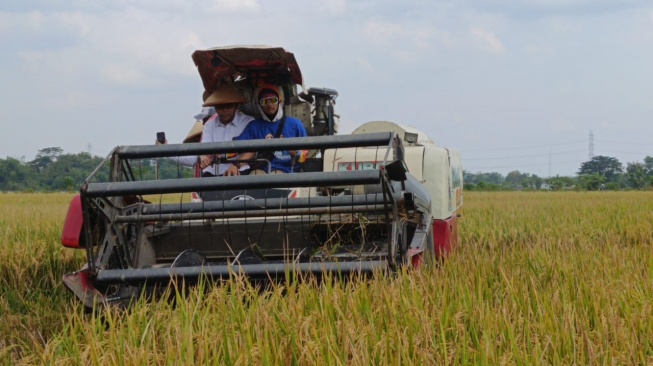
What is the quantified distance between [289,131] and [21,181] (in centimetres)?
7351

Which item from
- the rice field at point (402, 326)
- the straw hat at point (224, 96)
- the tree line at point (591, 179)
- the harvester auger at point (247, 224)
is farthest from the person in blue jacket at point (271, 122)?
the tree line at point (591, 179)

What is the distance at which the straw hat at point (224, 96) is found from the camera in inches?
247

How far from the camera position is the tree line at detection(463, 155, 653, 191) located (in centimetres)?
5594

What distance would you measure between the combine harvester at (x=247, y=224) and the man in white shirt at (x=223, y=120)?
518mm

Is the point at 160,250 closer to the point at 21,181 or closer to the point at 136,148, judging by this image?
the point at 136,148

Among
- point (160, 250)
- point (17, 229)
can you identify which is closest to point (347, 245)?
point (160, 250)

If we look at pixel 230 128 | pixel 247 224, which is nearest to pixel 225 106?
pixel 230 128

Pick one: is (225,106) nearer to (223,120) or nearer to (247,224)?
(223,120)

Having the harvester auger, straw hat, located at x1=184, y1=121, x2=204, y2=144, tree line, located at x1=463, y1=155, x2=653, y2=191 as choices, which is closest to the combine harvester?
the harvester auger

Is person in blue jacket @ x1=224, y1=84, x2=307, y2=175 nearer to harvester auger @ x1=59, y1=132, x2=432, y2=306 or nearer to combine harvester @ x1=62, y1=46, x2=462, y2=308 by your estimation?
combine harvester @ x1=62, y1=46, x2=462, y2=308

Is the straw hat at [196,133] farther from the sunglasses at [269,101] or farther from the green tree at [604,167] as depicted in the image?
the green tree at [604,167]

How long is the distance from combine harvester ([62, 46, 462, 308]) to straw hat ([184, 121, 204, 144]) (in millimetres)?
1738

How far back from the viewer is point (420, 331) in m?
2.75

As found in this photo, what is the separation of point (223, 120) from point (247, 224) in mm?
1704
